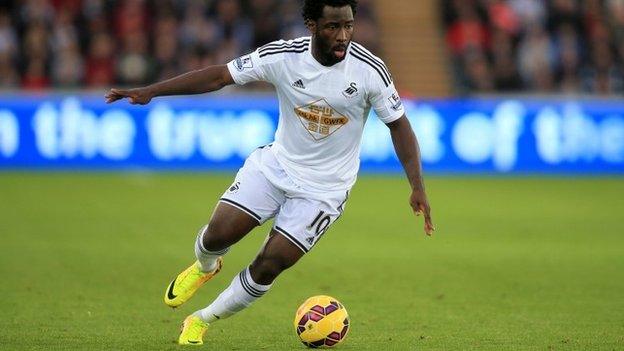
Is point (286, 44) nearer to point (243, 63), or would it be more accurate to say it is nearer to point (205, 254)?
point (243, 63)

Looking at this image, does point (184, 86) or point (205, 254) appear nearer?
point (184, 86)

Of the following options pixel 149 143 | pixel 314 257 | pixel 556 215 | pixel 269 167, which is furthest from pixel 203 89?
pixel 149 143

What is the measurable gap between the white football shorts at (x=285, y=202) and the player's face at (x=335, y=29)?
0.94 m

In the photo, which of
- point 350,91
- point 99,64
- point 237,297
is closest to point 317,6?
point 350,91

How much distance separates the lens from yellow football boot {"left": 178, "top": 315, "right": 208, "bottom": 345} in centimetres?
789

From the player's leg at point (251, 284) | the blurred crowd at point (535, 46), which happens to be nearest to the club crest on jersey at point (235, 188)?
the player's leg at point (251, 284)

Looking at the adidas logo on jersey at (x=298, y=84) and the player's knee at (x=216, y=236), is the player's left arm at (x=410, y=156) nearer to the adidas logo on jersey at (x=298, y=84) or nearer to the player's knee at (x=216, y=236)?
the adidas logo on jersey at (x=298, y=84)

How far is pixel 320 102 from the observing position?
7.82 metres

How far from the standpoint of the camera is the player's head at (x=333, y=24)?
7570 mm

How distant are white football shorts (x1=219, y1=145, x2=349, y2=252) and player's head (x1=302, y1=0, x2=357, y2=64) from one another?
0.93 m

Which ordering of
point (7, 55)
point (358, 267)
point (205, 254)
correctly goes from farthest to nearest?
1. point (7, 55)
2. point (358, 267)
3. point (205, 254)

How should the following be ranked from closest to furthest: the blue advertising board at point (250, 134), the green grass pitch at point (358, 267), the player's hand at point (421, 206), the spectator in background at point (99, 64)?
the player's hand at point (421, 206)
the green grass pitch at point (358, 267)
the blue advertising board at point (250, 134)
the spectator in background at point (99, 64)

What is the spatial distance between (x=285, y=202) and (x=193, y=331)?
1.07 metres

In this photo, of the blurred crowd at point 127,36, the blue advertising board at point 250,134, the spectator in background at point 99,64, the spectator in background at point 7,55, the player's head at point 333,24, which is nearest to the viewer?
the player's head at point 333,24
